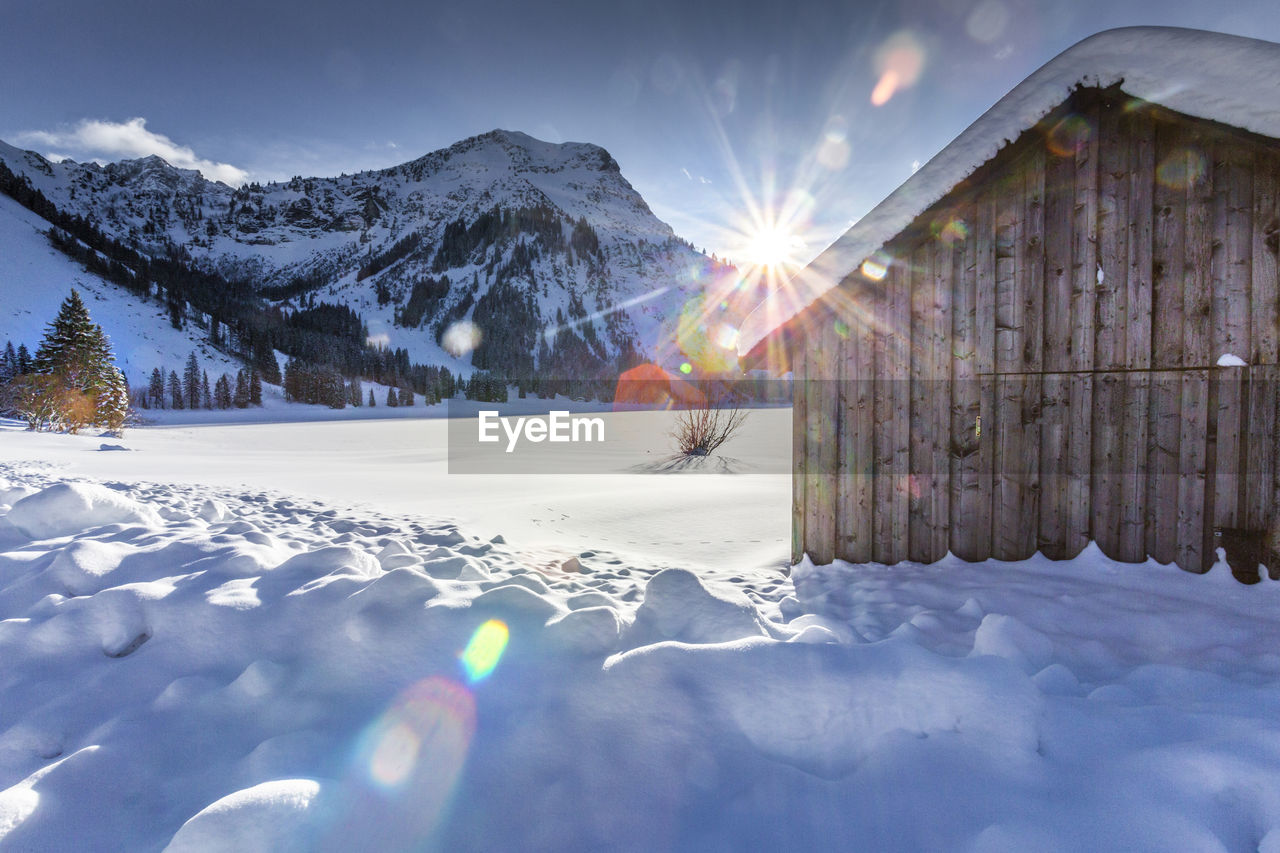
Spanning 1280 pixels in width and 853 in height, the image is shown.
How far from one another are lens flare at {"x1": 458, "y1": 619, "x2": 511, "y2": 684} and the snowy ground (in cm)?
2

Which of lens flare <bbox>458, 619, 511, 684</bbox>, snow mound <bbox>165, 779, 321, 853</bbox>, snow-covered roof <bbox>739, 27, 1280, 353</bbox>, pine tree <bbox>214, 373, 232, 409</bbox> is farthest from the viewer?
pine tree <bbox>214, 373, 232, 409</bbox>

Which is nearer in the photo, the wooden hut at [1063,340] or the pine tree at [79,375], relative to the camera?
the wooden hut at [1063,340]

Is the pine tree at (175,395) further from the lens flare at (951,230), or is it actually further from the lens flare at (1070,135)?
the lens flare at (1070,135)

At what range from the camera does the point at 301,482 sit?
9.03m

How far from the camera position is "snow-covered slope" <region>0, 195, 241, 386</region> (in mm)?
56781

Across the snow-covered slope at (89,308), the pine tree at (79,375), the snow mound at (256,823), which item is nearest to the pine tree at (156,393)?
the snow-covered slope at (89,308)

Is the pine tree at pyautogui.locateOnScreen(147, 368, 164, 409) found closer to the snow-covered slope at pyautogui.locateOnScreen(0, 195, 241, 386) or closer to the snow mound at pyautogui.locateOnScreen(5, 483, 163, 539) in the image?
the snow-covered slope at pyautogui.locateOnScreen(0, 195, 241, 386)

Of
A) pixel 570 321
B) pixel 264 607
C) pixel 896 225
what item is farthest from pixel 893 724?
pixel 570 321

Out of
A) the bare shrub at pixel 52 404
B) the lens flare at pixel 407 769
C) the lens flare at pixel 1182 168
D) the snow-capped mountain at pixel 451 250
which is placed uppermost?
the snow-capped mountain at pixel 451 250

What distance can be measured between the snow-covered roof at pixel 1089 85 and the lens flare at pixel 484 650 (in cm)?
294

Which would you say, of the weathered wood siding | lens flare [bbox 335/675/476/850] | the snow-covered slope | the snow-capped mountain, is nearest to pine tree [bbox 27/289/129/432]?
lens flare [bbox 335/675/476/850]

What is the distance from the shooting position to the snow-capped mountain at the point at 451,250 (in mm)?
102375

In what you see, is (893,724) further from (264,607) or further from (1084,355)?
(1084,355)

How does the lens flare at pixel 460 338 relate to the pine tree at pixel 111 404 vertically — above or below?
above
